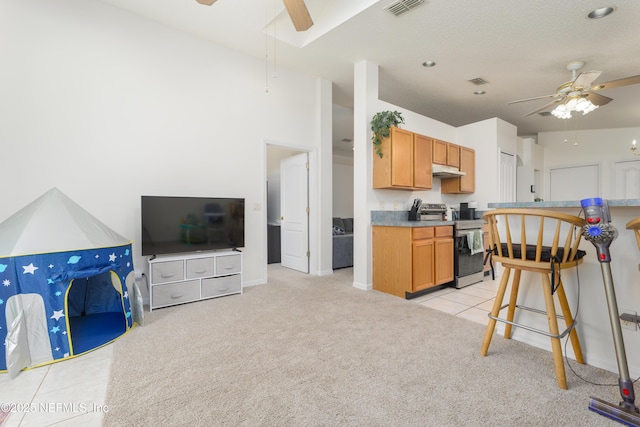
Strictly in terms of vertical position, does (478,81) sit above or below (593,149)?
above

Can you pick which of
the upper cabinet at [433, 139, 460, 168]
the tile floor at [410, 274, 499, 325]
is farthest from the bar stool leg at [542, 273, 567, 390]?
the upper cabinet at [433, 139, 460, 168]

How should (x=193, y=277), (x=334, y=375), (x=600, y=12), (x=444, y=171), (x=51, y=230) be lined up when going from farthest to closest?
(x=444, y=171)
(x=193, y=277)
(x=600, y=12)
(x=51, y=230)
(x=334, y=375)

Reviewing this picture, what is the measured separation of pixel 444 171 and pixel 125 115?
13.9 ft

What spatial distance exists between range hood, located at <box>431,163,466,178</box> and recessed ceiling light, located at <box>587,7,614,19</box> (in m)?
2.18

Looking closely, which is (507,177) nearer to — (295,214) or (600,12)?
(600,12)

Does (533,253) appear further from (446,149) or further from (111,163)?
(111,163)

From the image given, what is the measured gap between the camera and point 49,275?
202 centimetres

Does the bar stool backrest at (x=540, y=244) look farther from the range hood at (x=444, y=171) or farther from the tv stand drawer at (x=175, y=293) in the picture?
the tv stand drawer at (x=175, y=293)

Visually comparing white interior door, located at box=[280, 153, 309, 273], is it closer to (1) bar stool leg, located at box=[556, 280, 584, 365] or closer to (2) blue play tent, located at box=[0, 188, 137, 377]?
(2) blue play tent, located at box=[0, 188, 137, 377]

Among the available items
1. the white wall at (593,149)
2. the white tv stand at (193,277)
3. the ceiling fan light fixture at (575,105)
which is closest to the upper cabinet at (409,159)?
the ceiling fan light fixture at (575,105)

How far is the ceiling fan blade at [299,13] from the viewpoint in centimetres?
218

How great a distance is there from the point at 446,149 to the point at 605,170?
171 inches

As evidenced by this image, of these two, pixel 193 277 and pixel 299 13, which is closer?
pixel 299 13

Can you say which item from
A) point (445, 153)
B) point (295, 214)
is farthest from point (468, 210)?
point (295, 214)
